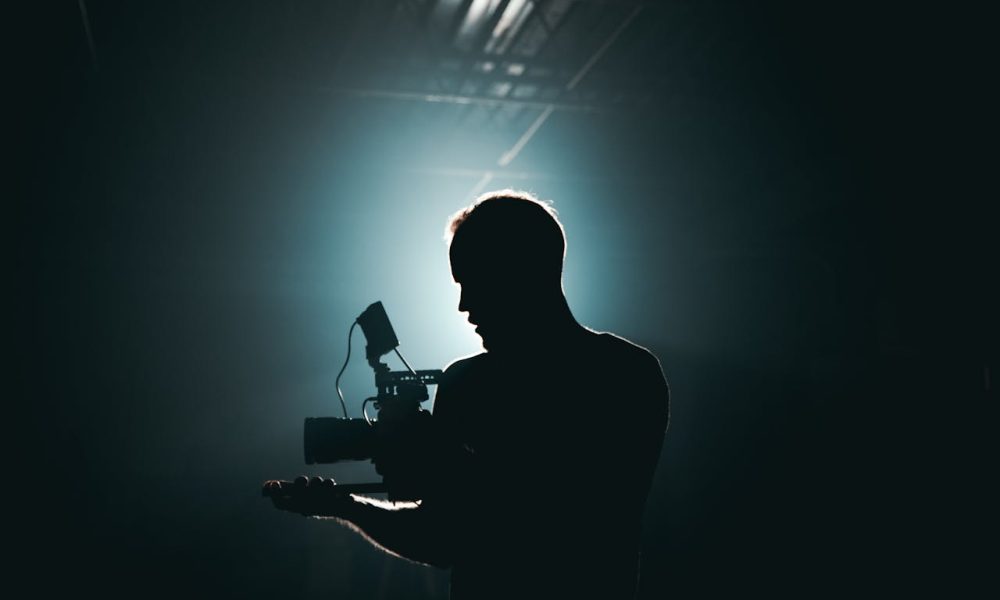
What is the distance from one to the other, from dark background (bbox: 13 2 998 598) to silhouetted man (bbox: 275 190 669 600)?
4.41 meters

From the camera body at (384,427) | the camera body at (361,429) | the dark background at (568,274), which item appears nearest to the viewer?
the camera body at (384,427)

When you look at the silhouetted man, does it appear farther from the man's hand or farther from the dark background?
the dark background

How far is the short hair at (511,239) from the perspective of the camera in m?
1.36

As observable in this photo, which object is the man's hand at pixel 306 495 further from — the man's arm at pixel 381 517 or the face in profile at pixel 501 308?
the face in profile at pixel 501 308

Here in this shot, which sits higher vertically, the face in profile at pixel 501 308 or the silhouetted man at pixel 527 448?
the face in profile at pixel 501 308

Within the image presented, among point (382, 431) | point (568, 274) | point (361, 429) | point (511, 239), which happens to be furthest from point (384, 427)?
point (568, 274)

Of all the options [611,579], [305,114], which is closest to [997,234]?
[305,114]

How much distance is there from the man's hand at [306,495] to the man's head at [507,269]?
1.21ft

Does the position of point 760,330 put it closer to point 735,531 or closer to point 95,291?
point 735,531

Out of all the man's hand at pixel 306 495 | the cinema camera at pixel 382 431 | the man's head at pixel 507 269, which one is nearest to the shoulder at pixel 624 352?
the man's head at pixel 507 269

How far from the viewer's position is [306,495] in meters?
1.32

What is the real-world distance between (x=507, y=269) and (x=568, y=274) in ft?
22.5

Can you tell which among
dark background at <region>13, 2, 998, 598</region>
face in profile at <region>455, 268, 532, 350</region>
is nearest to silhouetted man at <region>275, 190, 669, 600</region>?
face in profile at <region>455, 268, 532, 350</region>

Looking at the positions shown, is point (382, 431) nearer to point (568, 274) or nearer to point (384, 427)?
point (384, 427)
